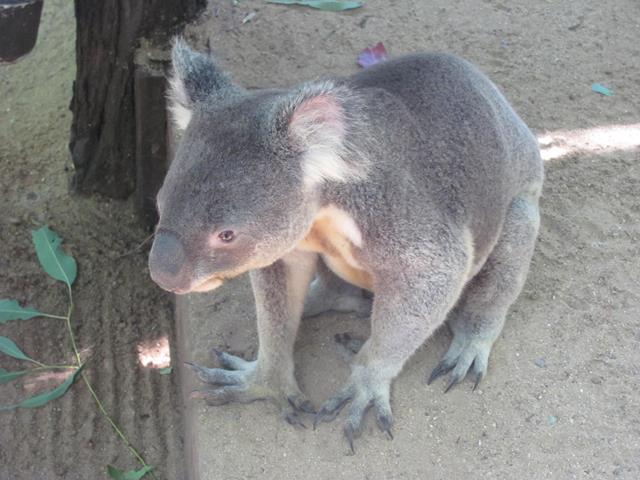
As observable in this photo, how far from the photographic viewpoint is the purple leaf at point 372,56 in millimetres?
4617

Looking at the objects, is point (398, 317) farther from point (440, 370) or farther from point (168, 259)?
point (168, 259)

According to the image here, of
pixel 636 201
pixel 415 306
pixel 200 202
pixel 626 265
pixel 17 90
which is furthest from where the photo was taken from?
pixel 17 90

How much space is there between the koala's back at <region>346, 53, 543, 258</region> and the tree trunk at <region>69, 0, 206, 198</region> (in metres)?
1.44

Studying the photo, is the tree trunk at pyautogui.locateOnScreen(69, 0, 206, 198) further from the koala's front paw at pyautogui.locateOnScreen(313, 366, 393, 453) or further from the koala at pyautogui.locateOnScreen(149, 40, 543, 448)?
the koala's front paw at pyautogui.locateOnScreen(313, 366, 393, 453)

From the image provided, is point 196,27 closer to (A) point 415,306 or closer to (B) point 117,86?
(B) point 117,86

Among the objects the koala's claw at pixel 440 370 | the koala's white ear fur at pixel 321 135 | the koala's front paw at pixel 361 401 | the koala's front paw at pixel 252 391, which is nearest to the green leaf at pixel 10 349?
the koala's front paw at pixel 252 391

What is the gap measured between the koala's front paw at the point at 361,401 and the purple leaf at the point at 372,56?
89.8 inches

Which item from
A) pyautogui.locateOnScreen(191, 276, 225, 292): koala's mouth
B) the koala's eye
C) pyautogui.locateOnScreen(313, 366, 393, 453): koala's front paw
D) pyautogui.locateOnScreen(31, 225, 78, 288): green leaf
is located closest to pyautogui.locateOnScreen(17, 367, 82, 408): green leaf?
pyautogui.locateOnScreen(31, 225, 78, 288): green leaf

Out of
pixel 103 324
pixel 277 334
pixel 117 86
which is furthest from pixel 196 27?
pixel 277 334

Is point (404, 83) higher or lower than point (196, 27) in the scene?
higher

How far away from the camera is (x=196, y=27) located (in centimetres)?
406

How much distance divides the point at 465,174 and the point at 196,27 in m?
1.92

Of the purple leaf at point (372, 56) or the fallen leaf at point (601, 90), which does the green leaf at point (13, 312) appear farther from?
the fallen leaf at point (601, 90)

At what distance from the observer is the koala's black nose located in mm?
2135
